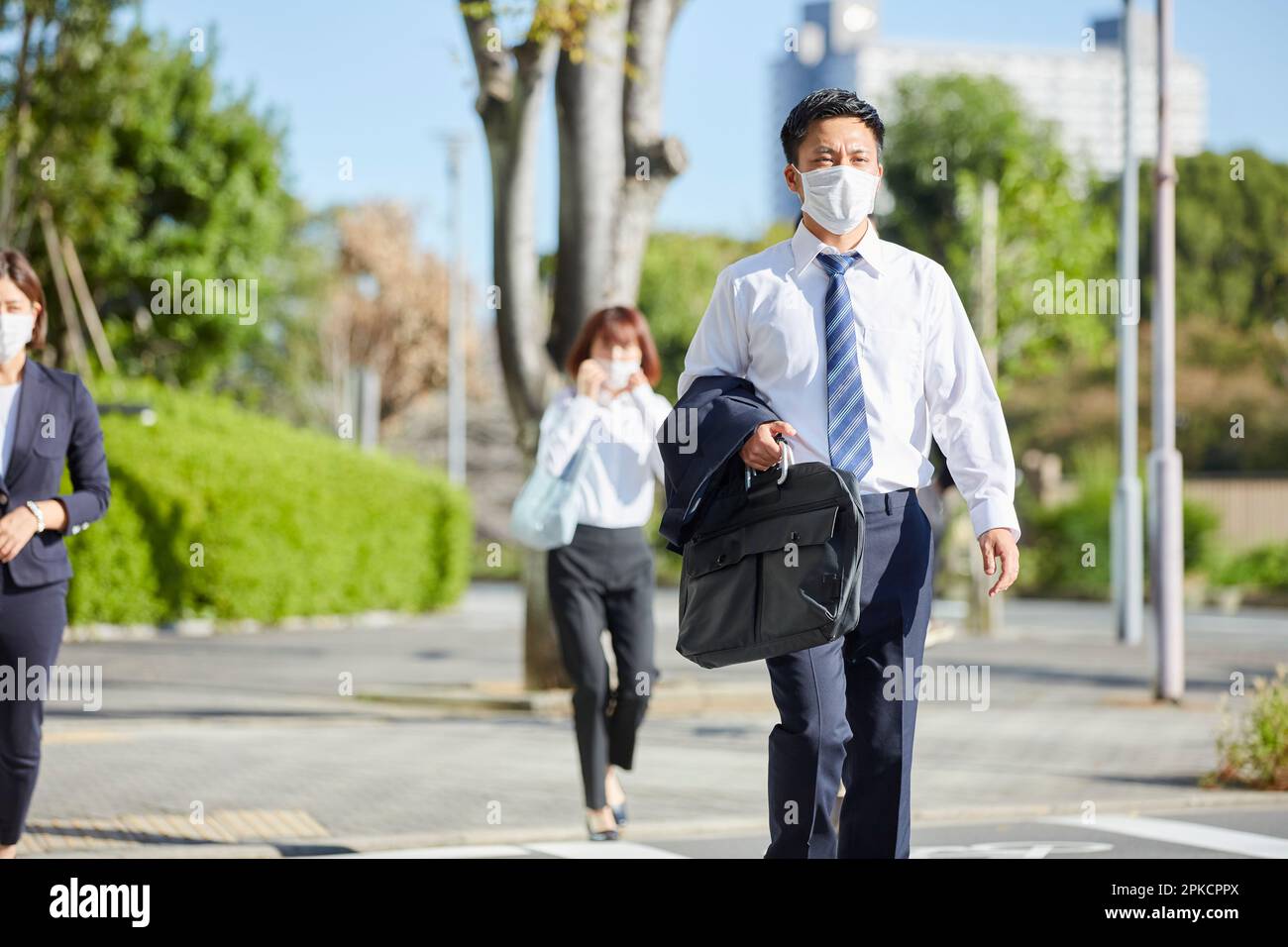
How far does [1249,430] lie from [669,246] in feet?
61.4

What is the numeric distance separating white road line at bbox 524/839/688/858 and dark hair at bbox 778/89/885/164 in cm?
306

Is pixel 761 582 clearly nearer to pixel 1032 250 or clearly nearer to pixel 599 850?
pixel 599 850

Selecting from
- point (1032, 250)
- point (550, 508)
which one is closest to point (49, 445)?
point (550, 508)

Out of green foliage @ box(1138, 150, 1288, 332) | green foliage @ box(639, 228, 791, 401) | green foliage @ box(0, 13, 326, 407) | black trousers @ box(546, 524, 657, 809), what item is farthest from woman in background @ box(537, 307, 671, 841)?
green foliage @ box(1138, 150, 1288, 332)

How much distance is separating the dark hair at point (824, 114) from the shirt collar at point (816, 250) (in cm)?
20

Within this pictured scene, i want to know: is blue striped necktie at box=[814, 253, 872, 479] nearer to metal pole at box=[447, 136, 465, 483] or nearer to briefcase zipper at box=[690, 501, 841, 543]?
briefcase zipper at box=[690, 501, 841, 543]

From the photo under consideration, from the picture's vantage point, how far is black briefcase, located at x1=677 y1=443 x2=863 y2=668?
13.3ft

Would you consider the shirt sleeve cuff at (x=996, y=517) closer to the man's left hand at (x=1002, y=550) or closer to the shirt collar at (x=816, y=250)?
the man's left hand at (x=1002, y=550)

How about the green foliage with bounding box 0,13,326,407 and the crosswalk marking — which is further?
the green foliage with bounding box 0,13,326,407

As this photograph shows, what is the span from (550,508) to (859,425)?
2799 mm

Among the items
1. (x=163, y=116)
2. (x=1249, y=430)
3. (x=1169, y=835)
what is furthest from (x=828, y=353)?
(x=1249, y=430)

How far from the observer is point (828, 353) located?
14.2ft

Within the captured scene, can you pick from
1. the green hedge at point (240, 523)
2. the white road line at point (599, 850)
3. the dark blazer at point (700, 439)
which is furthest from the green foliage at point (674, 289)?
the dark blazer at point (700, 439)
